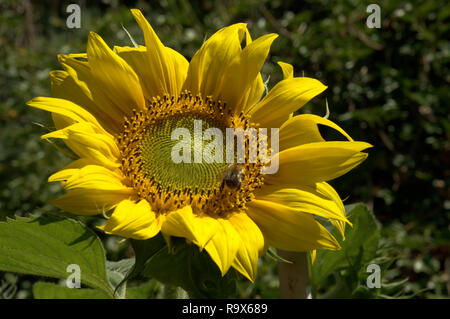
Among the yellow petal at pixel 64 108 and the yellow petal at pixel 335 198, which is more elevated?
the yellow petal at pixel 64 108

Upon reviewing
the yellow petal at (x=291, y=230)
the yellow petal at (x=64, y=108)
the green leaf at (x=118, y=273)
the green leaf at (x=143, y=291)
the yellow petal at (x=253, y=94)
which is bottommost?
the green leaf at (x=143, y=291)

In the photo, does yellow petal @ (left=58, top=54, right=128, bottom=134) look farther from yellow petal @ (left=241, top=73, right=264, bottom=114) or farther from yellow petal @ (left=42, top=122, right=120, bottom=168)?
yellow petal @ (left=241, top=73, right=264, bottom=114)

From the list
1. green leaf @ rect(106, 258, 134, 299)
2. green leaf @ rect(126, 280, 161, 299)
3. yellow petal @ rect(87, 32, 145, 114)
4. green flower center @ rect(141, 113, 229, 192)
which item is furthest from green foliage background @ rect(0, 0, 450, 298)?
yellow petal @ rect(87, 32, 145, 114)

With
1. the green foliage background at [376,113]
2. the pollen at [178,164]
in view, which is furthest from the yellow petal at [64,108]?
the green foliage background at [376,113]

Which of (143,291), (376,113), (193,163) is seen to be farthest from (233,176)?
(376,113)

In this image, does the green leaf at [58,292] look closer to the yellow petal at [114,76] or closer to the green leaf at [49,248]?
the green leaf at [49,248]

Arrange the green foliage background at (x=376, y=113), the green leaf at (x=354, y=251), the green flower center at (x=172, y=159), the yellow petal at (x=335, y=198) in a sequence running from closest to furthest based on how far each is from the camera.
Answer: the yellow petal at (x=335, y=198) < the green flower center at (x=172, y=159) < the green leaf at (x=354, y=251) < the green foliage background at (x=376, y=113)

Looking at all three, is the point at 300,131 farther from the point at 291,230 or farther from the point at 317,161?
the point at 291,230
